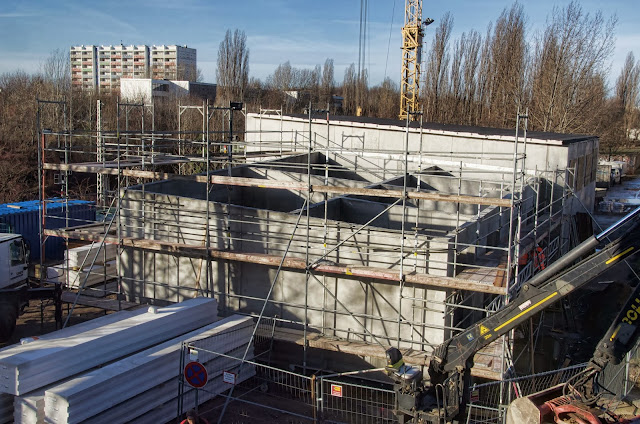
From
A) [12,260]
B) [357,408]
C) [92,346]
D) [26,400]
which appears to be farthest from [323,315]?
[12,260]

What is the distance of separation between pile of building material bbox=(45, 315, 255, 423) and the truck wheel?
498 cm

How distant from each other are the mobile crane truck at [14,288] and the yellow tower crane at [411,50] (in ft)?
115

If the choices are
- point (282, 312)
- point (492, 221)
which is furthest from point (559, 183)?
point (282, 312)

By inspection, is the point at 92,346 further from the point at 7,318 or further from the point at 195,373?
the point at 7,318

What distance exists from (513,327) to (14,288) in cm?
1214

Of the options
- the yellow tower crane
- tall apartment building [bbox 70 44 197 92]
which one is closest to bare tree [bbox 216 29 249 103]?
the yellow tower crane

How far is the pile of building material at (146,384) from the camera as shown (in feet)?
26.6

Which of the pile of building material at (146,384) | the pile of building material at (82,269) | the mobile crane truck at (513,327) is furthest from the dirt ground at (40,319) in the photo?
the mobile crane truck at (513,327)

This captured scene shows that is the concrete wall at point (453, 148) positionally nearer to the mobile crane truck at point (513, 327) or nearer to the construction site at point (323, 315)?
the construction site at point (323, 315)

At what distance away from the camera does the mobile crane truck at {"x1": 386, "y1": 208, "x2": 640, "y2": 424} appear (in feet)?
25.4

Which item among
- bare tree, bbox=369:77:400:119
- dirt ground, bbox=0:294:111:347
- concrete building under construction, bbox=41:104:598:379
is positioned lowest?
dirt ground, bbox=0:294:111:347

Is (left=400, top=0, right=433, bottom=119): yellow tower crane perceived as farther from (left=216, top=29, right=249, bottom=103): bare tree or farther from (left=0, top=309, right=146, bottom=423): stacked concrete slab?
(left=0, top=309, right=146, bottom=423): stacked concrete slab

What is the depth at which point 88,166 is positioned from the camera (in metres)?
13.8

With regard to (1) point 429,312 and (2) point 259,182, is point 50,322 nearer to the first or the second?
(2) point 259,182
